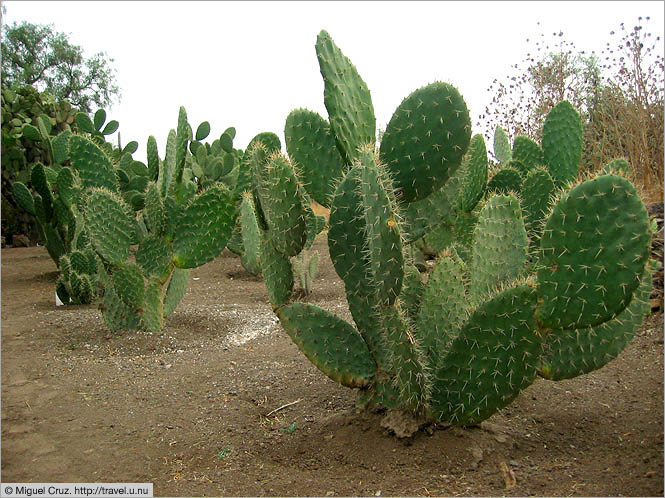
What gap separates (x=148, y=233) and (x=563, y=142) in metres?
2.57

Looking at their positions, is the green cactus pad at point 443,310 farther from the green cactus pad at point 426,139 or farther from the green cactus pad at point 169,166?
the green cactus pad at point 169,166

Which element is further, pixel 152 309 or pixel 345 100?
pixel 152 309

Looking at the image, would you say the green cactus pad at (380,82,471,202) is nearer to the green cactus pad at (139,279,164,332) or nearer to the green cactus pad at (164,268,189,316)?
the green cactus pad at (139,279,164,332)

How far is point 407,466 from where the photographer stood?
6.33 ft

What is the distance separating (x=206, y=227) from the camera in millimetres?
3592

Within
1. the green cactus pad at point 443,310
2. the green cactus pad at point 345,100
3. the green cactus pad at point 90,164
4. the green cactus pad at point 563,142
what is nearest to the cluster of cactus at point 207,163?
the green cactus pad at point 90,164

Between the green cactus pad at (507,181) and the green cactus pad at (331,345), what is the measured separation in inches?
60.1

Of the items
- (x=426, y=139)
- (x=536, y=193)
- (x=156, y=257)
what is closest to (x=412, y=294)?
(x=426, y=139)

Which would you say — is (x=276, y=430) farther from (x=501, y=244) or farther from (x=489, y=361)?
(x=501, y=244)

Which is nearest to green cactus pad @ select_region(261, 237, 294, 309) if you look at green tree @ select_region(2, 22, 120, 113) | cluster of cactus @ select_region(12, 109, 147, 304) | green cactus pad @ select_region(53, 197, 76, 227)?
cluster of cactus @ select_region(12, 109, 147, 304)

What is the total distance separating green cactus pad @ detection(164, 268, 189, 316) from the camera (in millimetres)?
3936

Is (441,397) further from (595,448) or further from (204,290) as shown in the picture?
(204,290)

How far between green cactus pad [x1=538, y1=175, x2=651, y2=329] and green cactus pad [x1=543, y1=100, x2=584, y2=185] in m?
2.25

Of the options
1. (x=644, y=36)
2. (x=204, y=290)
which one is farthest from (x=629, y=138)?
(x=204, y=290)
